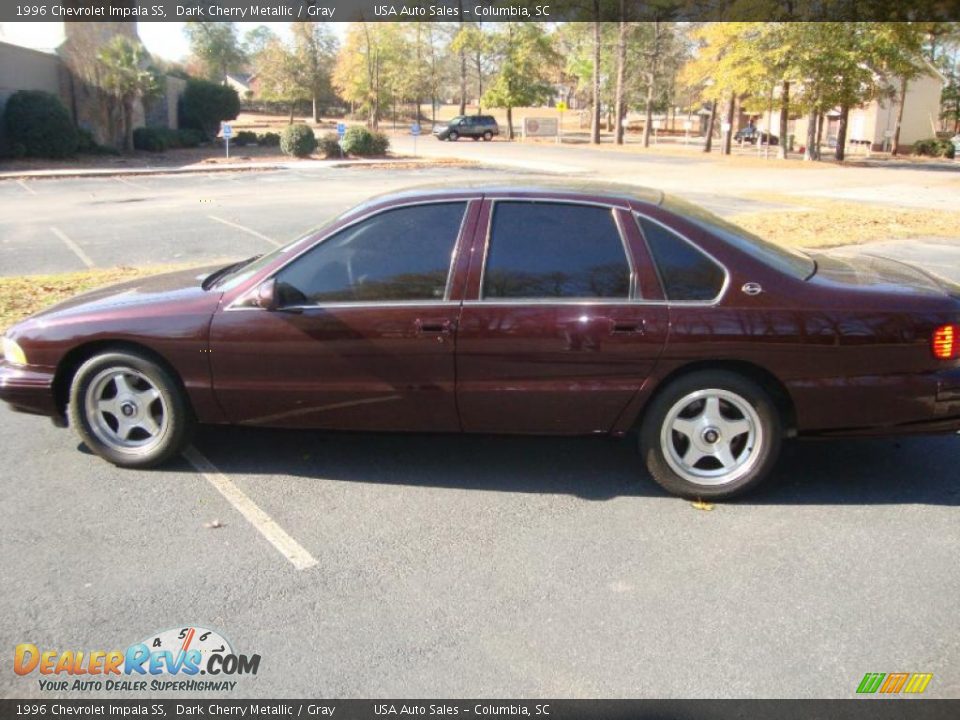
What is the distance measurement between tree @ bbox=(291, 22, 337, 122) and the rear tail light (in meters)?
69.1

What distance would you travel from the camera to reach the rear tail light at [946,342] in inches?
159

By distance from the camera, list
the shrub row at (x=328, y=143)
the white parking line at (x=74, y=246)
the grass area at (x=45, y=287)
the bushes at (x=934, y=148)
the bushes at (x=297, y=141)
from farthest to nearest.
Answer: the bushes at (x=934, y=148)
the shrub row at (x=328, y=143)
the bushes at (x=297, y=141)
the white parking line at (x=74, y=246)
the grass area at (x=45, y=287)

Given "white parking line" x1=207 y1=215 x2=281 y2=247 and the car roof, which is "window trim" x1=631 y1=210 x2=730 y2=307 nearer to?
the car roof

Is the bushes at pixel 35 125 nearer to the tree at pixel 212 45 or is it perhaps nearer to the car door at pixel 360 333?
the car door at pixel 360 333

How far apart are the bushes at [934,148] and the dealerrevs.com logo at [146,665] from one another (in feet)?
172

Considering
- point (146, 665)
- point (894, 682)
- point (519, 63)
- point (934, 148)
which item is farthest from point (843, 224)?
point (519, 63)

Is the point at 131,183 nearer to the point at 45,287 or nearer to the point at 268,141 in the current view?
the point at 45,287

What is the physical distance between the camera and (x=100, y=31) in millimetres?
35906

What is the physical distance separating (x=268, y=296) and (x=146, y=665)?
1854mm

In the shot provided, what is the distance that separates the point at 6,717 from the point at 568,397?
8.70 ft

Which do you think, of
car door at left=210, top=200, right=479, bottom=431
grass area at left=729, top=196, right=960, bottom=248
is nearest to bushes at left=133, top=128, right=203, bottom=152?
grass area at left=729, top=196, right=960, bottom=248

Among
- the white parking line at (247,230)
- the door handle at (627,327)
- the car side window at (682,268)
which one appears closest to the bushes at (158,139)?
the white parking line at (247,230)

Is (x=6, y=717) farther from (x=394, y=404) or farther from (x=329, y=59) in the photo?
(x=329, y=59)

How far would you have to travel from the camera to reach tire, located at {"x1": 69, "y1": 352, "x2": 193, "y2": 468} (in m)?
4.46
